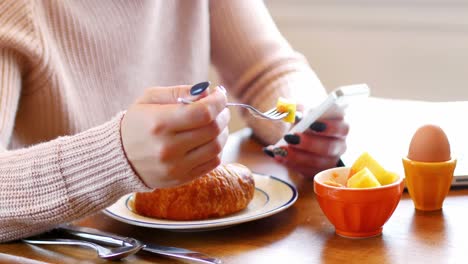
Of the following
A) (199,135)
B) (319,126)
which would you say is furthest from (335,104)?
(199,135)

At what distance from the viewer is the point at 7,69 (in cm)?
99

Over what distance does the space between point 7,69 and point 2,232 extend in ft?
0.85

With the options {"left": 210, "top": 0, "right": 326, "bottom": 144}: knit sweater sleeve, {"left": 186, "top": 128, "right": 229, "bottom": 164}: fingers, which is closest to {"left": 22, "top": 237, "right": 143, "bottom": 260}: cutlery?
{"left": 186, "top": 128, "right": 229, "bottom": 164}: fingers

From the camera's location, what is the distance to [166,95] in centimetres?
73

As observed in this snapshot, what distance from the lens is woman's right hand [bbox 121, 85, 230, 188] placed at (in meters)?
0.70

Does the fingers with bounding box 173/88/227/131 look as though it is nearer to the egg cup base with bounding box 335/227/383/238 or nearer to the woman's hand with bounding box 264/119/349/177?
the egg cup base with bounding box 335/227/383/238

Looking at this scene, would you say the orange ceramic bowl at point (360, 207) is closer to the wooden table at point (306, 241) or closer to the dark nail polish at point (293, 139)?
the wooden table at point (306, 241)

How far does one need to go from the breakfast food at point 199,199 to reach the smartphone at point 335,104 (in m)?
0.17

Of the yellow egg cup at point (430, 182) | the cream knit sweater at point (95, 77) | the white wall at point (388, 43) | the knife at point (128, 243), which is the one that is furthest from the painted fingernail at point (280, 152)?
the white wall at point (388, 43)

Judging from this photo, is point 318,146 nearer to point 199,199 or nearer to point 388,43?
point 199,199

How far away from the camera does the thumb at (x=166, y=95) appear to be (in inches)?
28.4

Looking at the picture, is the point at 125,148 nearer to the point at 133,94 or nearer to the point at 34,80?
the point at 34,80

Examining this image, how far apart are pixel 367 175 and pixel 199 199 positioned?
20 centimetres

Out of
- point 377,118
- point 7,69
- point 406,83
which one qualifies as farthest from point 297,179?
point 406,83
